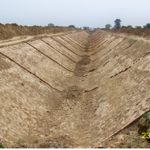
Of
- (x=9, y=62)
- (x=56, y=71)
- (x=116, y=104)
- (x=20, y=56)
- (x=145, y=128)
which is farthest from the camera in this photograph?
(x=56, y=71)

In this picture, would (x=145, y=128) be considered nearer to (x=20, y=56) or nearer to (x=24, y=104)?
(x=24, y=104)

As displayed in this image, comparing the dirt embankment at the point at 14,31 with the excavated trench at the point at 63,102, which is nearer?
the excavated trench at the point at 63,102

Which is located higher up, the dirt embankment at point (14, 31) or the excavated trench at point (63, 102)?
the dirt embankment at point (14, 31)

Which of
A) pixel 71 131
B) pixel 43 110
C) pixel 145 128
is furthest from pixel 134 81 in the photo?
pixel 43 110

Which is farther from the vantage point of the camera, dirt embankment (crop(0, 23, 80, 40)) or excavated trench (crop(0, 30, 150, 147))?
dirt embankment (crop(0, 23, 80, 40))

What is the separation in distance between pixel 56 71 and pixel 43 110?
6682 mm

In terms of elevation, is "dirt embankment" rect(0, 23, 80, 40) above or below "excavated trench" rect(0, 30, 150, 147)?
above

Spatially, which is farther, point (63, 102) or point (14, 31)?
point (14, 31)

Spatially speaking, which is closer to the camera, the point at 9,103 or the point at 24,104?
the point at 9,103

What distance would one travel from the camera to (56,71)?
15891 mm

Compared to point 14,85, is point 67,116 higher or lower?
lower

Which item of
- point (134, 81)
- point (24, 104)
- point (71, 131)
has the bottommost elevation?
point (71, 131)

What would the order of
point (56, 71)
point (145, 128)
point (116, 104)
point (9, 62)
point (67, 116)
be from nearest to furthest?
point (145, 128)
point (116, 104)
point (67, 116)
point (9, 62)
point (56, 71)

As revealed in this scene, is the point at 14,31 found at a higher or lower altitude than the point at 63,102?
higher
